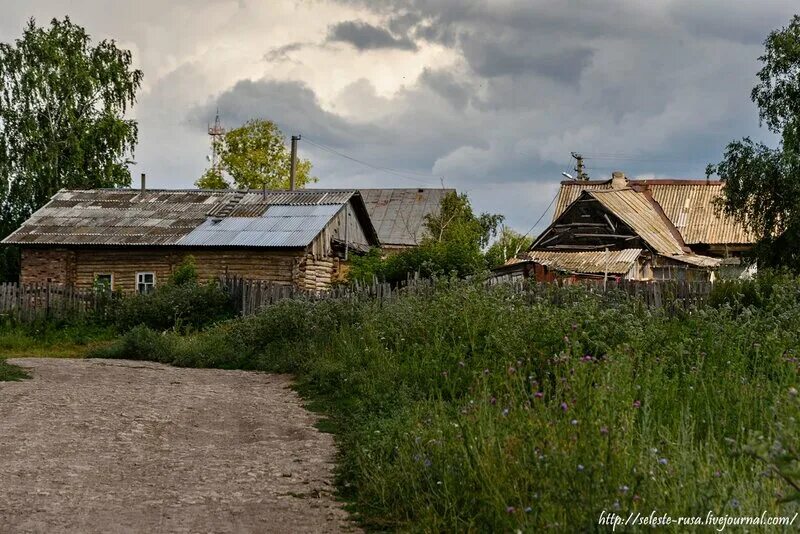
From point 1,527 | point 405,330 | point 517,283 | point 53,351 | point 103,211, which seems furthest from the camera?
point 103,211

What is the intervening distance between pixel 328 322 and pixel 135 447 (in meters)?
6.82

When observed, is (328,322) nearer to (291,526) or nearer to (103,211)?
(291,526)

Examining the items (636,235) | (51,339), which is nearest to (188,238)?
(51,339)

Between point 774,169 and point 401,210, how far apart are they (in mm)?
25950

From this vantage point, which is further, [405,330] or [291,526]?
[405,330]

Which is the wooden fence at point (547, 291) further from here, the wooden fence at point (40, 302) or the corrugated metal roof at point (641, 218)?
the corrugated metal roof at point (641, 218)

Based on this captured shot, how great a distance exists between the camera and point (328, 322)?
14867mm

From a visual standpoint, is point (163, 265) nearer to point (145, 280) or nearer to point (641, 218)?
point (145, 280)

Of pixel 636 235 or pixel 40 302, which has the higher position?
pixel 636 235

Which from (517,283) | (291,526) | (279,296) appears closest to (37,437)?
(291,526)

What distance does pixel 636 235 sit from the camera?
37.9 meters

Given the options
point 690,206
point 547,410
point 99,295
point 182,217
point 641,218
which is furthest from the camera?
point 690,206

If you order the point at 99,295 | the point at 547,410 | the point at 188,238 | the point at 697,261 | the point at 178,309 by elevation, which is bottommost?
the point at 178,309

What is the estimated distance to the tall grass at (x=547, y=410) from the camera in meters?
4.80
